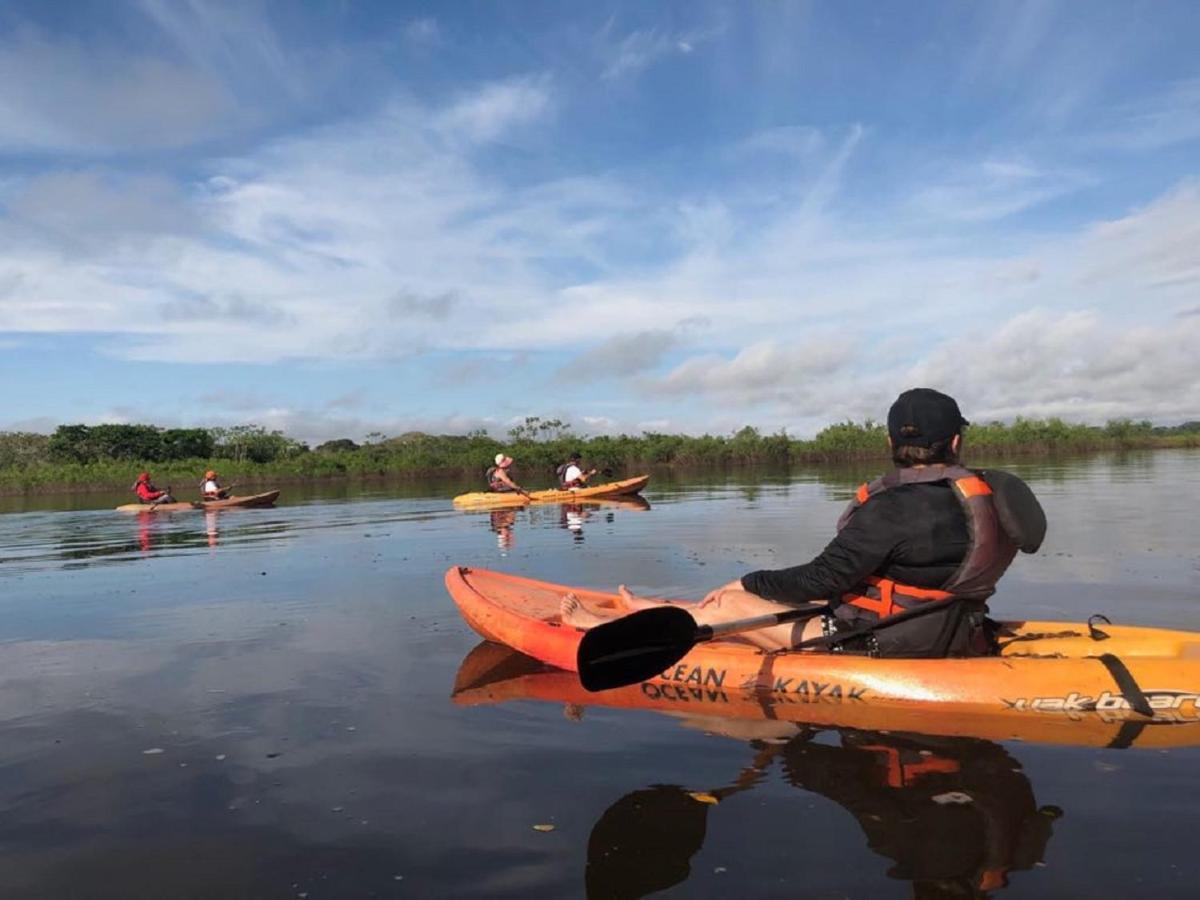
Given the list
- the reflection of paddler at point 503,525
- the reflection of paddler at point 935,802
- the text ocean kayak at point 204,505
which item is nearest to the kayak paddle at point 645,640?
the reflection of paddler at point 935,802

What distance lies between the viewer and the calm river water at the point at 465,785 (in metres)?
3.11

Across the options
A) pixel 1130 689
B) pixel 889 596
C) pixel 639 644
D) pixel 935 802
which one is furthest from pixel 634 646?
pixel 1130 689

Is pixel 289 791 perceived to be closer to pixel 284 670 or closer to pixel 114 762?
pixel 114 762

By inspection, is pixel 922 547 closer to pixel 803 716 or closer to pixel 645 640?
pixel 803 716

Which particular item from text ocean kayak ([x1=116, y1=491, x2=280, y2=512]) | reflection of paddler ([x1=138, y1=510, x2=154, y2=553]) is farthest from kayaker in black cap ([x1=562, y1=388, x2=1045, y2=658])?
text ocean kayak ([x1=116, y1=491, x2=280, y2=512])

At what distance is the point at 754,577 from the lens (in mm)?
5180

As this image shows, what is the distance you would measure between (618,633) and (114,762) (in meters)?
2.55

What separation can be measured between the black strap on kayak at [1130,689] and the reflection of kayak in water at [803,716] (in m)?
0.05

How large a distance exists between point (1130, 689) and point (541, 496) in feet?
64.4

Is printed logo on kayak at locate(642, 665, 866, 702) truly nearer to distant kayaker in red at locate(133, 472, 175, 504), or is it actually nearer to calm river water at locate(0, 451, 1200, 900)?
calm river water at locate(0, 451, 1200, 900)

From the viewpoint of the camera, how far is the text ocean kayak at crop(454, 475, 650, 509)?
2256cm

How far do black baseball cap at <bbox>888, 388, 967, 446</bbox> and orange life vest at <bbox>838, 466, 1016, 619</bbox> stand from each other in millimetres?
159

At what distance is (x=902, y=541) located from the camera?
14.8 feet

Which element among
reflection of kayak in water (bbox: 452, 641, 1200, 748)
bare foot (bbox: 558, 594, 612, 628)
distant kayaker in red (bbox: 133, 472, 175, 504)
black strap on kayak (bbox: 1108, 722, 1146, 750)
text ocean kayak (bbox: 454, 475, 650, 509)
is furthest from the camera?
distant kayaker in red (bbox: 133, 472, 175, 504)
